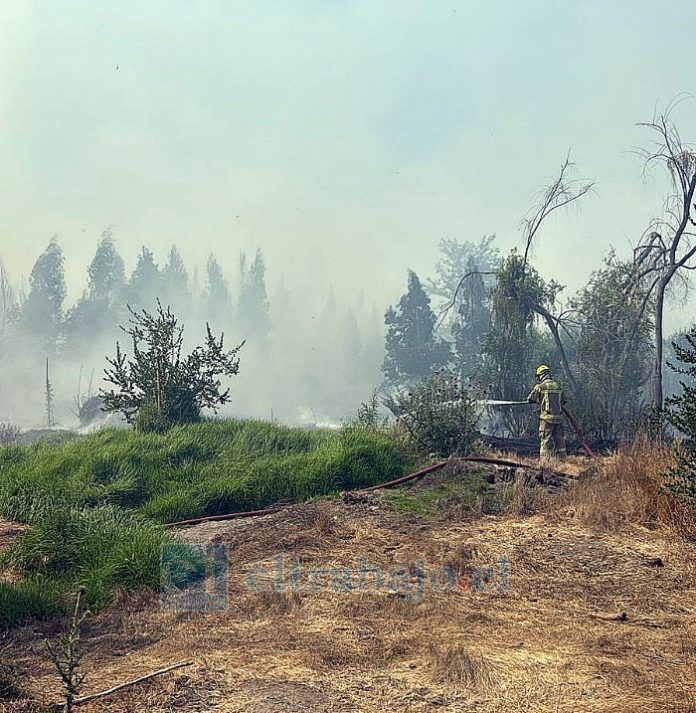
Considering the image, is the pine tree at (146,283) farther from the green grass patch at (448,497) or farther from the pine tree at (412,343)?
the green grass patch at (448,497)

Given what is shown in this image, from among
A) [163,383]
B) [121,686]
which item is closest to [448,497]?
[121,686]

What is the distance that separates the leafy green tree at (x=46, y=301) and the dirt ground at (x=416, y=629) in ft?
179

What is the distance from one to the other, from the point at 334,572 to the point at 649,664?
8.75ft

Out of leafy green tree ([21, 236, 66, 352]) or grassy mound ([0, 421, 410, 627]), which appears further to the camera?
leafy green tree ([21, 236, 66, 352])

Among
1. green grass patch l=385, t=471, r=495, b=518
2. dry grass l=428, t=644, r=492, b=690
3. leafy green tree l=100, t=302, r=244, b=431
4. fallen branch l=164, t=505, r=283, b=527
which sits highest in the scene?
leafy green tree l=100, t=302, r=244, b=431

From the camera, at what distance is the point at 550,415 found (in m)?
11.3

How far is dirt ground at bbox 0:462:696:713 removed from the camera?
3303mm

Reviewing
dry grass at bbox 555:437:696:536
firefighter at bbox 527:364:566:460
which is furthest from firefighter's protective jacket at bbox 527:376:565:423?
dry grass at bbox 555:437:696:536

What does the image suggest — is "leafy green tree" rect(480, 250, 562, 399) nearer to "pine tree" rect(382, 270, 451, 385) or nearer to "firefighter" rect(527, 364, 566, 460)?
"firefighter" rect(527, 364, 566, 460)

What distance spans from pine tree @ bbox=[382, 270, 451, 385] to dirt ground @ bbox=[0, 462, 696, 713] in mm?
34198

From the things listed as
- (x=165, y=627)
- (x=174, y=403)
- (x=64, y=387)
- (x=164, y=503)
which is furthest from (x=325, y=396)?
(x=165, y=627)

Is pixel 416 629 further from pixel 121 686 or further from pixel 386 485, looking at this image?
pixel 386 485

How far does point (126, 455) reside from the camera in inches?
376

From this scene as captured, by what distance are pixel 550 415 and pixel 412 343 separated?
30.9 metres
